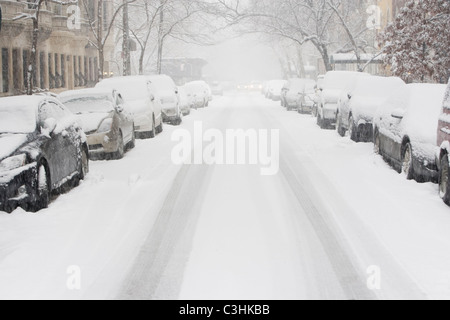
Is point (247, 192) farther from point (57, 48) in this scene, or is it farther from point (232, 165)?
point (57, 48)

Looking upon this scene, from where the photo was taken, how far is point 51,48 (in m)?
37.2

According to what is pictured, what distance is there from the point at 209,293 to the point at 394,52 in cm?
2044

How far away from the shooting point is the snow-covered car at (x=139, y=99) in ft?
66.4

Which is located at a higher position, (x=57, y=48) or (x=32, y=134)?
(x=57, y=48)

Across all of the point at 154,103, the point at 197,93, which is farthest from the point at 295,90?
the point at 154,103

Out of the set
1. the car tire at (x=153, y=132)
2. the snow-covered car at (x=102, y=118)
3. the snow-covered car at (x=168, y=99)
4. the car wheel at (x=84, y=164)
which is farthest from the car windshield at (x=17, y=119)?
the snow-covered car at (x=168, y=99)

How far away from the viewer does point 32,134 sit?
10.1 m

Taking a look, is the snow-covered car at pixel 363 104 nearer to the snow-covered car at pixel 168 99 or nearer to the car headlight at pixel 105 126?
the car headlight at pixel 105 126

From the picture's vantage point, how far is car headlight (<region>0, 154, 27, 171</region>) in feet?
30.1

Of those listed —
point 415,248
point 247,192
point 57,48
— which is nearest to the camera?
point 415,248

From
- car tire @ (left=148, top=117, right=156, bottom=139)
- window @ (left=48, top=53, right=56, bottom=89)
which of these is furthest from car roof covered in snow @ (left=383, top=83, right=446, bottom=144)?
window @ (left=48, top=53, right=56, bottom=89)

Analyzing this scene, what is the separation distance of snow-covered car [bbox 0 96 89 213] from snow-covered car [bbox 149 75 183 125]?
553 inches

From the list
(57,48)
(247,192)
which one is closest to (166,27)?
(57,48)

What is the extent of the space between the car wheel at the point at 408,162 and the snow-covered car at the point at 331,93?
10.7 metres
